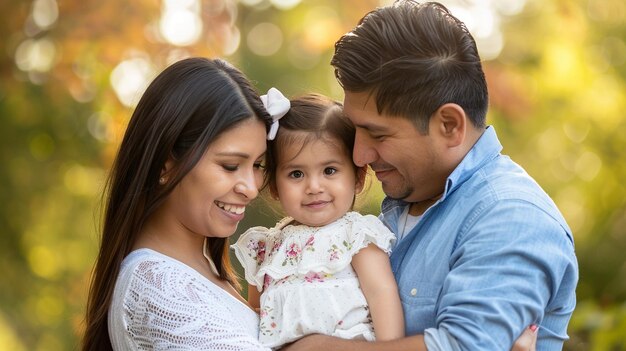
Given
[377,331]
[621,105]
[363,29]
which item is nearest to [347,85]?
[363,29]

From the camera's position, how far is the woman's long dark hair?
2918 millimetres

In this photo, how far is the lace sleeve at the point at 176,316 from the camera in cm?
274

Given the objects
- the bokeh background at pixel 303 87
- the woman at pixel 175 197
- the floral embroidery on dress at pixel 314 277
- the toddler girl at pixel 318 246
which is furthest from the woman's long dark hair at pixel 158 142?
the bokeh background at pixel 303 87

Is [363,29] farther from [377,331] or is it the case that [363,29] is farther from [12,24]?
[12,24]

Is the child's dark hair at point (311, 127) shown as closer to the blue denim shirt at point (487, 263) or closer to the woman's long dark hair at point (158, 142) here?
the woman's long dark hair at point (158, 142)

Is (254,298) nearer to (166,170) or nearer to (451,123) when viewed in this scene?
(166,170)

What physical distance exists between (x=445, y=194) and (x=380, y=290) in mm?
322

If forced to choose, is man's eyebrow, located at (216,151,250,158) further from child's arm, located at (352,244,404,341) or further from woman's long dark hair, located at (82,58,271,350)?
child's arm, located at (352,244,404,341)

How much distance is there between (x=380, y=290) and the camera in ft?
9.32

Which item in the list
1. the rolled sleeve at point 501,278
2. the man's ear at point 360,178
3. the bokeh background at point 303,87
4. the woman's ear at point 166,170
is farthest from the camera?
the bokeh background at point 303,87

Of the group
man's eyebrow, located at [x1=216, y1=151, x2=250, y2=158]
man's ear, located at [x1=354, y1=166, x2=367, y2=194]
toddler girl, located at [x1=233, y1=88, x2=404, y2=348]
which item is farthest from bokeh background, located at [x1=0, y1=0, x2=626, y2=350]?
man's eyebrow, located at [x1=216, y1=151, x2=250, y2=158]

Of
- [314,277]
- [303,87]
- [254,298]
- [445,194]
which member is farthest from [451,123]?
[303,87]

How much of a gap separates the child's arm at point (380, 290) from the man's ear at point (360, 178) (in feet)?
0.87

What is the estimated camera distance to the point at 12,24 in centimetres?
750
